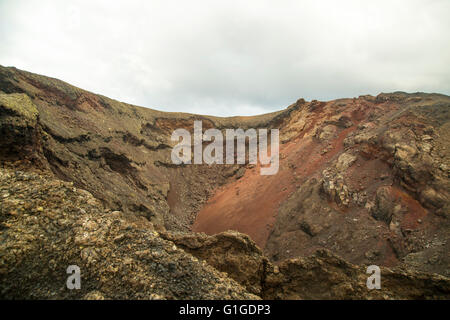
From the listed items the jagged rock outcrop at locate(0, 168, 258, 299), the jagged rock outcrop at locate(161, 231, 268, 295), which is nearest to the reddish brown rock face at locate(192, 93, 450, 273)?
the jagged rock outcrop at locate(161, 231, 268, 295)

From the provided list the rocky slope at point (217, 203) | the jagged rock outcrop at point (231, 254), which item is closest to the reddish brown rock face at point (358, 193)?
the rocky slope at point (217, 203)

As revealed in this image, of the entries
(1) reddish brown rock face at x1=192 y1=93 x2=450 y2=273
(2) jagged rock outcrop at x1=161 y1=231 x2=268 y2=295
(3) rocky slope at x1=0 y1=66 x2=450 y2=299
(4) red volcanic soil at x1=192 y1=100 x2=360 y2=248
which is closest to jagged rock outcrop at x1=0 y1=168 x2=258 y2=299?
(3) rocky slope at x1=0 y1=66 x2=450 y2=299

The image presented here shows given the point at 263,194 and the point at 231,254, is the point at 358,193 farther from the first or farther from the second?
the point at 231,254

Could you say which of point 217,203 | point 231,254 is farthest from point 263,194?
point 231,254

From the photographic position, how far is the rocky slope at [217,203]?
374 cm

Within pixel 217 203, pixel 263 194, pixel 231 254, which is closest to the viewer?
pixel 231 254

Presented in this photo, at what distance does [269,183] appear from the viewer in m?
17.3

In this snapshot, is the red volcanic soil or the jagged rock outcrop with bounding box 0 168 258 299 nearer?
the jagged rock outcrop with bounding box 0 168 258 299

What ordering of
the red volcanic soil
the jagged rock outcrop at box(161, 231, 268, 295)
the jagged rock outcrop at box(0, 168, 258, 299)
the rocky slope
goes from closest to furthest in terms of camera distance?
1. the jagged rock outcrop at box(0, 168, 258, 299)
2. the rocky slope
3. the jagged rock outcrop at box(161, 231, 268, 295)
4. the red volcanic soil

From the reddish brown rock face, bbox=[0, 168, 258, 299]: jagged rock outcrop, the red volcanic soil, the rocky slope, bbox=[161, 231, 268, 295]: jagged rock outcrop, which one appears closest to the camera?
bbox=[0, 168, 258, 299]: jagged rock outcrop

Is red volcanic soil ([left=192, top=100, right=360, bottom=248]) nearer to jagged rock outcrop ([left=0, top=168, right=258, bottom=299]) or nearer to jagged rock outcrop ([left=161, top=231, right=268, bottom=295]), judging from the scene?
jagged rock outcrop ([left=161, top=231, right=268, bottom=295])

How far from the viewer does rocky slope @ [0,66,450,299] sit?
3738 mm

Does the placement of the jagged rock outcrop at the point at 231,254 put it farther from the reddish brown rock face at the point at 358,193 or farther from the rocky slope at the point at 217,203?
the reddish brown rock face at the point at 358,193

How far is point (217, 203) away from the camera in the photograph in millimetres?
18656
